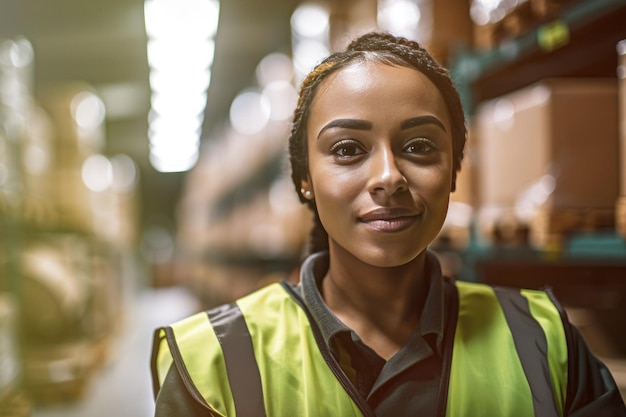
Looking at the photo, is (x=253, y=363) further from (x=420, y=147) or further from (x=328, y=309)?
(x=420, y=147)

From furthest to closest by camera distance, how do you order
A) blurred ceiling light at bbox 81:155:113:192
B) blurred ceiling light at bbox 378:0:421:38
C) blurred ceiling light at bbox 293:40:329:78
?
1. blurred ceiling light at bbox 81:155:113:192
2. blurred ceiling light at bbox 293:40:329:78
3. blurred ceiling light at bbox 378:0:421:38

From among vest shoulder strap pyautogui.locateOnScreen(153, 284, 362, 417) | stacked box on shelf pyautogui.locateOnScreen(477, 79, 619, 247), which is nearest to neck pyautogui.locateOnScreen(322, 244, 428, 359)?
vest shoulder strap pyautogui.locateOnScreen(153, 284, 362, 417)

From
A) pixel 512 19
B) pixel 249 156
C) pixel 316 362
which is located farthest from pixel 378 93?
pixel 249 156

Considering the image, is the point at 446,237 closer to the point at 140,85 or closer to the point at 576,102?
the point at 576,102

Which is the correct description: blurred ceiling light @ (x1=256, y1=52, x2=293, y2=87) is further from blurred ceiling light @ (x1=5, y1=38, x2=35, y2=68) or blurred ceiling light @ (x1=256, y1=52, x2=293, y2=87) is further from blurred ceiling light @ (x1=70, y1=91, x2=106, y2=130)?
blurred ceiling light @ (x1=70, y1=91, x2=106, y2=130)

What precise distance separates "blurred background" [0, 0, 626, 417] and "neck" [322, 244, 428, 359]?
1.15 feet

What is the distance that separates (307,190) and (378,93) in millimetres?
253

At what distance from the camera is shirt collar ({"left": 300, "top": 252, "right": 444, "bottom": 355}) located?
3.87ft

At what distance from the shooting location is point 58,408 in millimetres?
4160

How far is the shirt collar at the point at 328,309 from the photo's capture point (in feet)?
3.87

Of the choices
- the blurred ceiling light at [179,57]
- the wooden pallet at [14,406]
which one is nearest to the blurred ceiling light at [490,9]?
the blurred ceiling light at [179,57]

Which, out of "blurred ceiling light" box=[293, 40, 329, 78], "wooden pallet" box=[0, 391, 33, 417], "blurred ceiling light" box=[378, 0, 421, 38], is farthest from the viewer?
"blurred ceiling light" box=[293, 40, 329, 78]

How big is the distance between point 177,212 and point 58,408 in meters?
16.7

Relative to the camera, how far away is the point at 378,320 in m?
1.22
